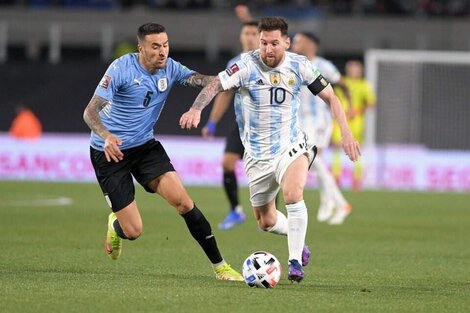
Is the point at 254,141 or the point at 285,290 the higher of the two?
the point at 254,141

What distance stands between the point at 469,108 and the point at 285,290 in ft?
64.7

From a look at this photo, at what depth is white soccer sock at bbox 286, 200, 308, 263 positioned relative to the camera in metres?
9.34

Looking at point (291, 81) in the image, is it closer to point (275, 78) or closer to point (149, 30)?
point (275, 78)

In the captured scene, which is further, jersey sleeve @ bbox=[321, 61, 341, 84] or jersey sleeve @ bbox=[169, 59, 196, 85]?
jersey sleeve @ bbox=[321, 61, 341, 84]

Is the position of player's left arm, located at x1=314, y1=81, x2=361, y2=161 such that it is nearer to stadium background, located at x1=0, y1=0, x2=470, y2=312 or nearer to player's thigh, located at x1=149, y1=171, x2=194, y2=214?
stadium background, located at x1=0, y1=0, x2=470, y2=312

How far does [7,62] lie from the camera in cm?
2905

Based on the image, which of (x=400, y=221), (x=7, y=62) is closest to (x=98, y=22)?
(x=7, y=62)

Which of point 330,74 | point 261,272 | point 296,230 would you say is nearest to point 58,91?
point 330,74

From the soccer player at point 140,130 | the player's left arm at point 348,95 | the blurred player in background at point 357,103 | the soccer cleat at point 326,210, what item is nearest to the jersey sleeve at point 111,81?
the soccer player at point 140,130

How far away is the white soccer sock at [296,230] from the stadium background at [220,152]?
323mm

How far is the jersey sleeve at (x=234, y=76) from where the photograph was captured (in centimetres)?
970

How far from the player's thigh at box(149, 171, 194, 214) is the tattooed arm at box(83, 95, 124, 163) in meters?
0.58

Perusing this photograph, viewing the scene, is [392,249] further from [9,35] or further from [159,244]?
[9,35]

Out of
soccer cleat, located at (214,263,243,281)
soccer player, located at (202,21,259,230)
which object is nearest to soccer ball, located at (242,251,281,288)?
soccer cleat, located at (214,263,243,281)
